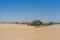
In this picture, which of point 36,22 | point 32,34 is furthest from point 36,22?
point 32,34

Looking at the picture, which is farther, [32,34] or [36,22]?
[36,22]

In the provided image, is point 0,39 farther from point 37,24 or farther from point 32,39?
point 37,24

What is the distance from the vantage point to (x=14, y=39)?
19.4 meters

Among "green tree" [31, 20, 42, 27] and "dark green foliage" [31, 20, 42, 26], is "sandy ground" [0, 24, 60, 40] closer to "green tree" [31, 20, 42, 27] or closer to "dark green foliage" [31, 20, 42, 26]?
"green tree" [31, 20, 42, 27]

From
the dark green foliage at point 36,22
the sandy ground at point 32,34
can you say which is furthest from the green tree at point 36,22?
the sandy ground at point 32,34

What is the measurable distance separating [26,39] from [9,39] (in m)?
2.12

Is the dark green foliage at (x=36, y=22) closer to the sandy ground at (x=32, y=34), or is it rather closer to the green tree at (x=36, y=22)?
the green tree at (x=36, y=22)

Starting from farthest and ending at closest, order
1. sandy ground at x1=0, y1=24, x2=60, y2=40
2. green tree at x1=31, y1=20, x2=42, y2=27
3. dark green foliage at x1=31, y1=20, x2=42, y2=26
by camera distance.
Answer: dark green foliage at x1=31, y1=20, x2=42, y2=26 < green tree at x1=31, y1=20, x2=42, y2=27 < sandy ground at x1=0, y1=24, x2=60, y2=40

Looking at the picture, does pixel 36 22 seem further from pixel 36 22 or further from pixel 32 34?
pixel 32 34

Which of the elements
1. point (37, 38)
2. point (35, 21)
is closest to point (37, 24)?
point (35, 21)

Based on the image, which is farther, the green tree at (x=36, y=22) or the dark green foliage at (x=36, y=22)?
the dark green foliage at (x=36, y=22)

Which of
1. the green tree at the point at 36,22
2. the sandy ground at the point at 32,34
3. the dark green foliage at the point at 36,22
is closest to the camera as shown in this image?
the sandy ground at the point at 32,34

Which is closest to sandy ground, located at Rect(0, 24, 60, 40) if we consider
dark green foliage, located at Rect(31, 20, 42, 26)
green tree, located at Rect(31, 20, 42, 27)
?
green tree, located at Rect(31, 20, 42, 27)

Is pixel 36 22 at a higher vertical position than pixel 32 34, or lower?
higher
